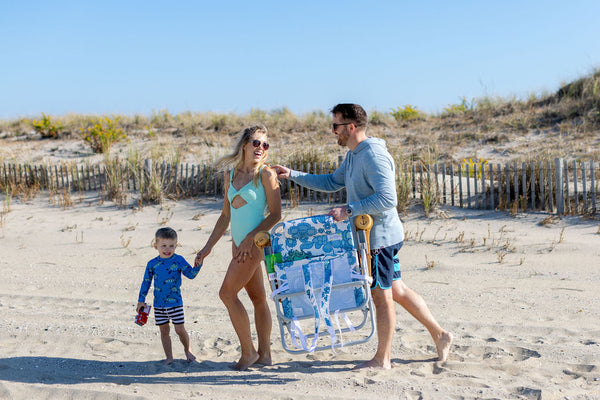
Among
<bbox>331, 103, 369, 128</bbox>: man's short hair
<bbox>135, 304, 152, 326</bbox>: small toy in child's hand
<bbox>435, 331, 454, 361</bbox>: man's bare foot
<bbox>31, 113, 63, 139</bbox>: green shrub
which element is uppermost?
<bbox>31, 113, 63, 139</bbox>: green shrub

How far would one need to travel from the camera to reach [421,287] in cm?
701

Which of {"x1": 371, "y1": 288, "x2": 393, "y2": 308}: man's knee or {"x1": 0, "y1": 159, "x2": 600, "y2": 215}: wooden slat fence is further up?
{"x1": 0, "y1": 159, "x2": 600, "y2": 215}: wooden slat fence

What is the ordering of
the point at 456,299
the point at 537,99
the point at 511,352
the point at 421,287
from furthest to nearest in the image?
1. the point at 537,99
2. the point at 421,287
3. the point at 456,299
4. the point at 511,352

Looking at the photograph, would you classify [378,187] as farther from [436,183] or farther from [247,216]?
[436,183]

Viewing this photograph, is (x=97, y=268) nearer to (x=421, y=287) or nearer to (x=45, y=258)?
(x=45, y=258)

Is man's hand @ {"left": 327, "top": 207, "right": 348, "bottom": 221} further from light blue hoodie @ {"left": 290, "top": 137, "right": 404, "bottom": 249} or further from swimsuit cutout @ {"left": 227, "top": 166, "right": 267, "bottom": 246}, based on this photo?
swimsuit cutout @ {"left": 227, "top": 166, "right": 267, "bottom": 246}

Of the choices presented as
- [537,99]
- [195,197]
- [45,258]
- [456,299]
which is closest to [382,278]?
[456,299]

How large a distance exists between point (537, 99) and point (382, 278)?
17796 mm

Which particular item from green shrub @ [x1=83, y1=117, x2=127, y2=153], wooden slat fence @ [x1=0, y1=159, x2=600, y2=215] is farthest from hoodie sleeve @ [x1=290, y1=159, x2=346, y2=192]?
green shrub @ [x1=83, y1=117, x2=127, y2=153]

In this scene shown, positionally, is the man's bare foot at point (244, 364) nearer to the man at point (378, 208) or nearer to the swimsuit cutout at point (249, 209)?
the man at point (378, 208)

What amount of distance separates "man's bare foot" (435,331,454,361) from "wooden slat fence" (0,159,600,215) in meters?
5.92

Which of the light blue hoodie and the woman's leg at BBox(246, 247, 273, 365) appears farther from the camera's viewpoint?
the woman's leg at BBox(246, 247, 273, 365)

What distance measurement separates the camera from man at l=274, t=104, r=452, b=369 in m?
4.03

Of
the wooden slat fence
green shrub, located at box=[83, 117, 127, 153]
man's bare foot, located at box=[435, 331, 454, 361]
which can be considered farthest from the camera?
green shrub, located at box=[83, 117, 127, 153]
